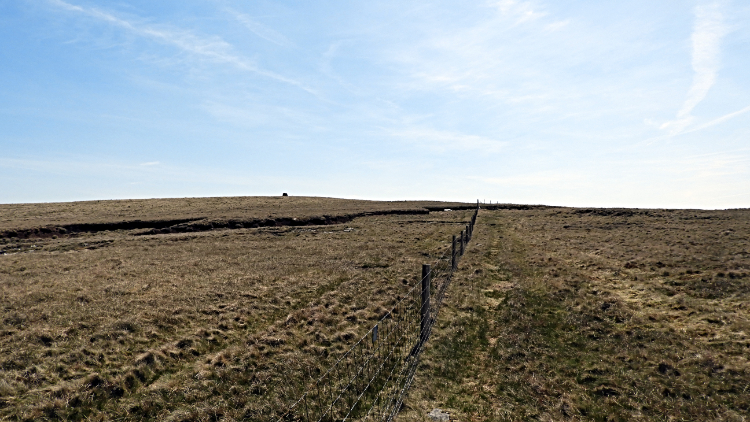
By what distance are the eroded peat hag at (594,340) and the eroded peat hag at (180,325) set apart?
3234mm

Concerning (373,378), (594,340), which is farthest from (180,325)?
(594,340)

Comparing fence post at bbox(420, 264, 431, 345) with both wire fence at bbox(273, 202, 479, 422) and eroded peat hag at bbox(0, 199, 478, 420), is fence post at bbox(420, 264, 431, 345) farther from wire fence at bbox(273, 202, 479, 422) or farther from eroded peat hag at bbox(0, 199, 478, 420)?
eroded peat hag at bbox(0, 199, 478, 420)

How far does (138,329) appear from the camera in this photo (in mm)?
11945

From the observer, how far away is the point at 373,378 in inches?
300

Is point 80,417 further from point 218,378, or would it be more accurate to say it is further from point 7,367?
point 7,367

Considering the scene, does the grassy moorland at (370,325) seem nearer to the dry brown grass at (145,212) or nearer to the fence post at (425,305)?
the fence post at (425,305)

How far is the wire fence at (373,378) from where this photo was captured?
7.29m

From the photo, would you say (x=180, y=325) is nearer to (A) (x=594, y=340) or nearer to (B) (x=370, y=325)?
(B) (x=370, y=325)

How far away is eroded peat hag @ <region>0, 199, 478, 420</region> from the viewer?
322 inches

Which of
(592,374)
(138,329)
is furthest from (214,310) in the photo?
(592,374)

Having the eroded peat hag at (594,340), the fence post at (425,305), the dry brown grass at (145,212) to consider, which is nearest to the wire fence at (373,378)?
the fence post at (425,305)

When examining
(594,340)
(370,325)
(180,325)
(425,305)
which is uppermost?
(425,305)

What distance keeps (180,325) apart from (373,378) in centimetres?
817

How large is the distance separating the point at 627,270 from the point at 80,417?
21.0 meters
